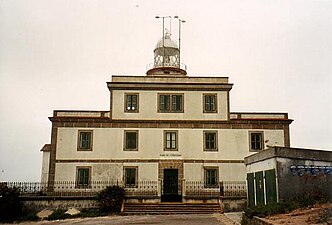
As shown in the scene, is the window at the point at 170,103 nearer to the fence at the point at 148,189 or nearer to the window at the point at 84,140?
the fence at the point at 148,189

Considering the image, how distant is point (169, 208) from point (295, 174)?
10.1 metres

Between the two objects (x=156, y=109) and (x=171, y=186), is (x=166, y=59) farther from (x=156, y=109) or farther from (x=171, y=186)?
(x=171, y=186)

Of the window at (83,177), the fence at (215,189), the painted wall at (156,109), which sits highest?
the painted wall at (156,109)

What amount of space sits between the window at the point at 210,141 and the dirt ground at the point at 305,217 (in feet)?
46.7

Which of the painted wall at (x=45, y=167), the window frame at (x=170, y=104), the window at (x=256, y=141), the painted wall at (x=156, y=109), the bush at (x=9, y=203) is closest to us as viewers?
the bush at (x=9, y=203)

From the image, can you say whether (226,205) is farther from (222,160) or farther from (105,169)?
(105,169)

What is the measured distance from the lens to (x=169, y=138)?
27.5 meters

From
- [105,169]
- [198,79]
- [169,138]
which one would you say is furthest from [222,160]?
[105,169]

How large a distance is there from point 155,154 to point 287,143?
29.4 ft

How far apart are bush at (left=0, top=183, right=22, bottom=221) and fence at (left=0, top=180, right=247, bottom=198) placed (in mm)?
3021

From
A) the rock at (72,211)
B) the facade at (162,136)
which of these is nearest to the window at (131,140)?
the facade at (162,136)

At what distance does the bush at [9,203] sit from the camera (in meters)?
22.2

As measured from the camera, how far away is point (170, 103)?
28.0 m

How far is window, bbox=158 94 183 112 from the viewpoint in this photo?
2792cm
